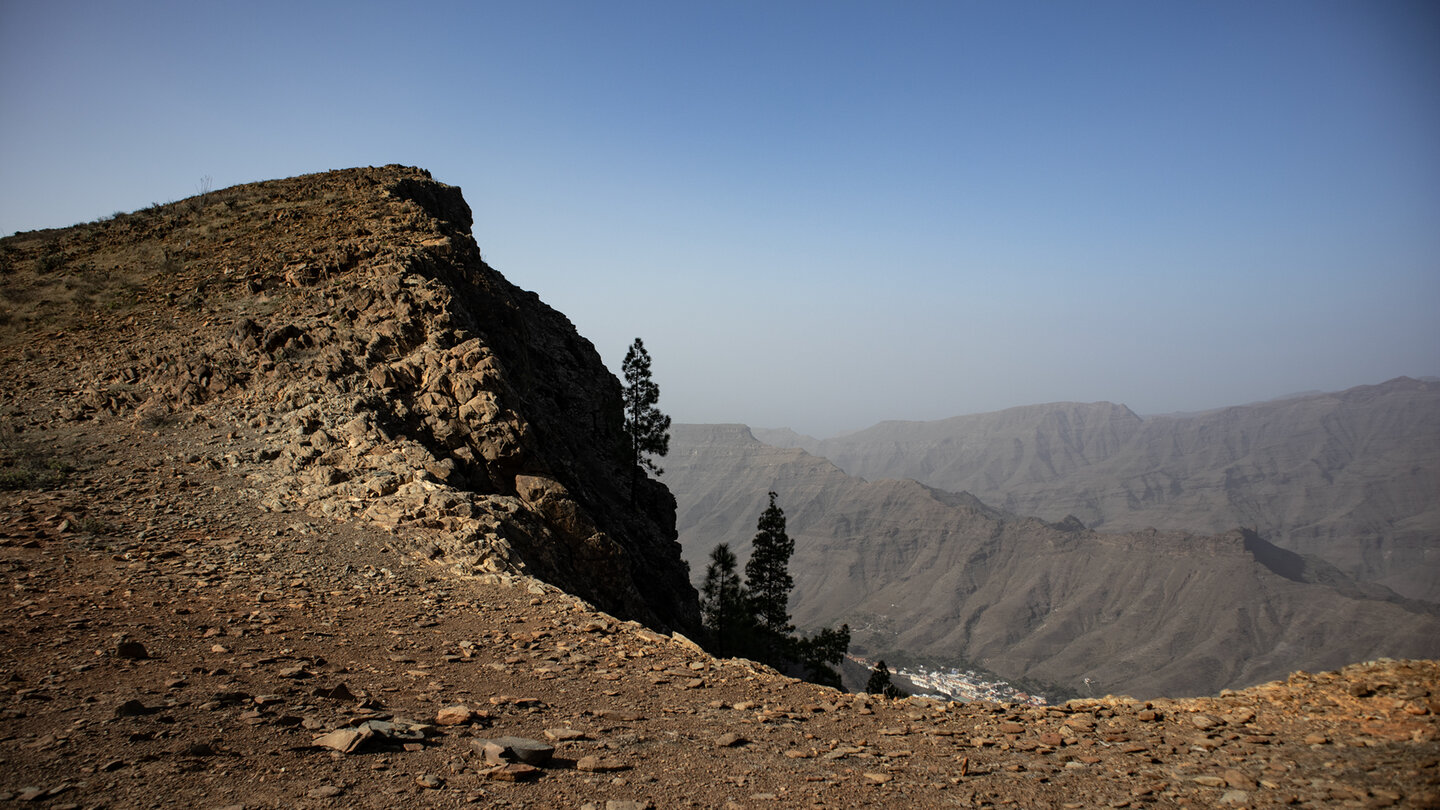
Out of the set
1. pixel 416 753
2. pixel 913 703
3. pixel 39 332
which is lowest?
pixel 913 703

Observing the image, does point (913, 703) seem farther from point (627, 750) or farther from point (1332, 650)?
point (1332, 650)

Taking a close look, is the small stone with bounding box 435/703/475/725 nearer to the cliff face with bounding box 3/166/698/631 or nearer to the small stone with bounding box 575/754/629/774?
the small stone with bounding box 575/754/629/774

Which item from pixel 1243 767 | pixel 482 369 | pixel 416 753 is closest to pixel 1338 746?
pixel 1243 767

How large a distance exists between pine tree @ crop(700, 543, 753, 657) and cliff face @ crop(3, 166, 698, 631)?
4466mm

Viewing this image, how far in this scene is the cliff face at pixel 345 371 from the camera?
14.9 m

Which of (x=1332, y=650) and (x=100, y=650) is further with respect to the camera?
(x=1332, y=650)

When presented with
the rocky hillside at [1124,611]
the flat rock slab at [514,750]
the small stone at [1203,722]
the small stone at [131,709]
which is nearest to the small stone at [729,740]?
the flat rock slab at [514,750]

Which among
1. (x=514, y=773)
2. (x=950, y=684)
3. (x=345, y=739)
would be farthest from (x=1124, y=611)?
(x=345, y=739)

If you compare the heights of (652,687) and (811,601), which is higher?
(652,687)

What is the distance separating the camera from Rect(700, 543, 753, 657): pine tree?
3033cm

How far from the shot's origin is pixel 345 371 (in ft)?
57.7

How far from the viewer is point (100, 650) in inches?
324

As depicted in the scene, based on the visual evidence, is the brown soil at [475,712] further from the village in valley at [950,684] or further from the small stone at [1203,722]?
the village in valley at [950,684]

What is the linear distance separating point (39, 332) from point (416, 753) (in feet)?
77.6
